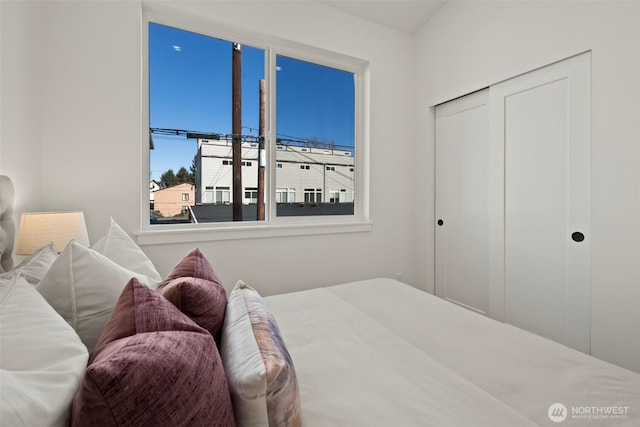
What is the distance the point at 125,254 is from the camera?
48.0 inches

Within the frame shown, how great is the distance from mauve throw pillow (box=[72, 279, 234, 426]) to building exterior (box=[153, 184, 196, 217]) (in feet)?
5.98

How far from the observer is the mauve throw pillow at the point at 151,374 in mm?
403

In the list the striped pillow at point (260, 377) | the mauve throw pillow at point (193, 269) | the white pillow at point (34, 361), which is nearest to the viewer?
the white pillow at point (34, 361)

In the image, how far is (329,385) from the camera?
2.90 feet

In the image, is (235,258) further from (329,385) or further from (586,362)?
(586,362)

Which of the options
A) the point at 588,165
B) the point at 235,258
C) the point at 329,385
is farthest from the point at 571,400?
the point at 235,258

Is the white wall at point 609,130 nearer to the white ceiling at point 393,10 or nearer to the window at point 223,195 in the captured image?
the white ceiling at point 393,10

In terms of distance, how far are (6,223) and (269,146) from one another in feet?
5.86

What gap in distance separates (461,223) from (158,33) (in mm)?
2986

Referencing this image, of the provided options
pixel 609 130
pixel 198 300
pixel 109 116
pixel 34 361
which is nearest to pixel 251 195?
pixel 109 116

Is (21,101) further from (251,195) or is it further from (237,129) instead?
(251,195)

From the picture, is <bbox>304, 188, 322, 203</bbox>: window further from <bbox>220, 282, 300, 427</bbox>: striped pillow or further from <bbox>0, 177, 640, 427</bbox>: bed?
<bbox>220, 282, 300, 427</bbox>: striped pillow

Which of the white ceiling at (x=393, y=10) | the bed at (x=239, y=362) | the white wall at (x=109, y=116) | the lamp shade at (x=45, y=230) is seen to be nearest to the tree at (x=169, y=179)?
the white wall at (x=109, y=116)

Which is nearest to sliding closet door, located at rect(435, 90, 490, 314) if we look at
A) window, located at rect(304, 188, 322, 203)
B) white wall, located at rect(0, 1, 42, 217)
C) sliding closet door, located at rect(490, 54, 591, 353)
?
sliding closet door, located at rect(490, 54, 591, 353)
